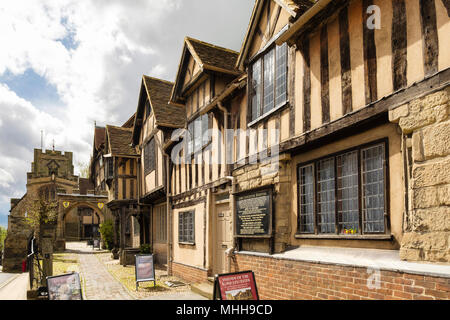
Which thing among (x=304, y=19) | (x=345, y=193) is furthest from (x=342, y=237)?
(x=304, y=19)

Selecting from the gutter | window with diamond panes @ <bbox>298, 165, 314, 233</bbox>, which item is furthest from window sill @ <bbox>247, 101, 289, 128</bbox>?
window with diamond panes @ <bbox>298, 165, 314, 233</bbox>

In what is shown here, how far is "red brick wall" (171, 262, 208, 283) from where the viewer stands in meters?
11.2

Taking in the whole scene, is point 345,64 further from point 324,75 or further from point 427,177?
point 427,177

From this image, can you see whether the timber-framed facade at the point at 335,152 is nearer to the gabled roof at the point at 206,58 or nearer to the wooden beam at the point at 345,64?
the wooden beam at the point at 345,64

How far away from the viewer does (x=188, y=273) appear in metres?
12.4

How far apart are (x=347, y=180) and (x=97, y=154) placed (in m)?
31.8

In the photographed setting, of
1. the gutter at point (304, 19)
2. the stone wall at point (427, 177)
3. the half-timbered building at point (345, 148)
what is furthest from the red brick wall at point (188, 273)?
the stone wall at point (427, 177)

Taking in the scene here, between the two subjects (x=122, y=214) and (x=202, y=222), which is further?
(x=122, y=214)

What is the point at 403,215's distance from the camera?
4.85m

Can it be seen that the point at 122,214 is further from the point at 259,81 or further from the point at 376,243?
the point at 376,243

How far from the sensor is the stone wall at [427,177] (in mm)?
4301

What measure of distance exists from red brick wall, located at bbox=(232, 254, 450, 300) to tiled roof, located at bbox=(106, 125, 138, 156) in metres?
13.7
